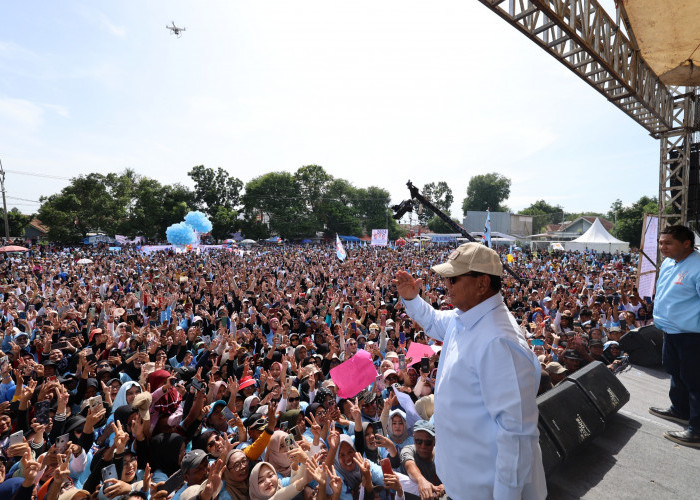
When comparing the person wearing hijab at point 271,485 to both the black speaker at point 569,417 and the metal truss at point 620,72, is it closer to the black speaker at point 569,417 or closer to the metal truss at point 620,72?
the black speaker at point 569,417

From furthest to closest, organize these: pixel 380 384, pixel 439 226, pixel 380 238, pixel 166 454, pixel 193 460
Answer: pixel 439 226, pixel 380 238, pixel 380 384, pixel 166 454, pixel 193 460

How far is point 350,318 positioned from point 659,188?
6.73 metres

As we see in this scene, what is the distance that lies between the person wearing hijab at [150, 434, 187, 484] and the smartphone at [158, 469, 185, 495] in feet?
0.55

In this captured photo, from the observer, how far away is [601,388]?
279 cm

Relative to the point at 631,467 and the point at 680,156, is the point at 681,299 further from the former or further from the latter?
the point at 680,156

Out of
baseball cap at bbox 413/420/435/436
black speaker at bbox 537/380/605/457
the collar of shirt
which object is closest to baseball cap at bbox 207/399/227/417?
baseball cap at bbox 413/420/435/436

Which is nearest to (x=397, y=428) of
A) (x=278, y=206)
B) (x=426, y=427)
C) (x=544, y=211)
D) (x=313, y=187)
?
(x=426, y=427)

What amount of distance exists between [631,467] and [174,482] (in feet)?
10.9

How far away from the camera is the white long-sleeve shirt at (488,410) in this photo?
1.21 m

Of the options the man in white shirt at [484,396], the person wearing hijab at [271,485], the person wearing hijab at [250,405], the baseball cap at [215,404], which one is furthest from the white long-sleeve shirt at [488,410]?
the person wearing hijab at [250,405]

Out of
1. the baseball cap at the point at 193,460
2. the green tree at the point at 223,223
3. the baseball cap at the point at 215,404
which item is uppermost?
the green tree at the point at 223,223

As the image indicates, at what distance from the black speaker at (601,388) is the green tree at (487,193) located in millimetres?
65125

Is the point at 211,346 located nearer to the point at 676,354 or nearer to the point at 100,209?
the point at 676,354

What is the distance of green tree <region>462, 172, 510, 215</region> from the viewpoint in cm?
6600
